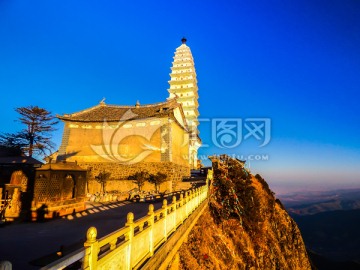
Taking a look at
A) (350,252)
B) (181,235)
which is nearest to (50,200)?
(181,235)

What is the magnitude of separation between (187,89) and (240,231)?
3570cm

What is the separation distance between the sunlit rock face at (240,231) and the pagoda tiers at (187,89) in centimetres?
1869

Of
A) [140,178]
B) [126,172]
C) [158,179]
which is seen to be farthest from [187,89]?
[140,178]

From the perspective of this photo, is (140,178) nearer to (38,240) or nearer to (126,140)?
(126,140)

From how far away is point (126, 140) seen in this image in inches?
1059

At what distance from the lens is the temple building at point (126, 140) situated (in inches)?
995

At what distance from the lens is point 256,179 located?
27.2 m

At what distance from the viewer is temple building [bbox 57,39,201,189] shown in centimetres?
2528

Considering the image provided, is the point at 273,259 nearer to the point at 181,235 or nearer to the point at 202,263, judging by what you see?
the point at 202,263

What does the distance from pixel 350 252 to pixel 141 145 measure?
10070 centimetres

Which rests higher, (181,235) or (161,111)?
Answer: (161,111)

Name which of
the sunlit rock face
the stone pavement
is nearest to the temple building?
the sunlit rock face

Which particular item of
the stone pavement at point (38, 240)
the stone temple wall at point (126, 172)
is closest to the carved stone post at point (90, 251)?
the stone pavement at point (38, 240)

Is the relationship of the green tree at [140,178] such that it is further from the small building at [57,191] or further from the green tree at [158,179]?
the small building at [57,191]
